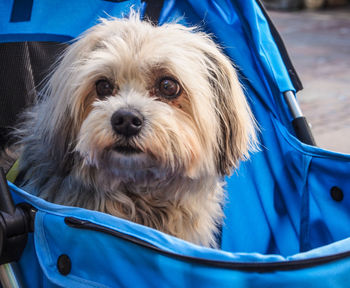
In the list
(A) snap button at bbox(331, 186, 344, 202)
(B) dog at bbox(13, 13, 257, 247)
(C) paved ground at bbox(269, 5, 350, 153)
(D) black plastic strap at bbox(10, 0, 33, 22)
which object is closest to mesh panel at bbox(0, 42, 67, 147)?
(D) black plastic strap at bbox(10, 0, 33, 22)

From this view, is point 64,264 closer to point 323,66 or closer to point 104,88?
point 104,88

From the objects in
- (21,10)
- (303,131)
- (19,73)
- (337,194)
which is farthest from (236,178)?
(21,10)

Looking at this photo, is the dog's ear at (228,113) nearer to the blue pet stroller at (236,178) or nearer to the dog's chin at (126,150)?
the blue pet stroller at (236,178)

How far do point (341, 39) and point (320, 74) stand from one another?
8.75 ft

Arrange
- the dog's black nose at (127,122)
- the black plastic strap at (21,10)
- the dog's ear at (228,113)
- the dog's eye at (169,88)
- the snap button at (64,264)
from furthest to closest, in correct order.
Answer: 1. the black plastic strap at (21,10)
2. the dog's ear at (228,113)
3. the dog's eye at (169,88)
4. the dog's black nose at (127,122)
5. the snap button at (64,264)

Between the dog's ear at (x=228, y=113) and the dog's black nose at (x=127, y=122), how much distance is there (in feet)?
1.36

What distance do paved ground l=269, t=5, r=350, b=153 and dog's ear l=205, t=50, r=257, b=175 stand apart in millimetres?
2327

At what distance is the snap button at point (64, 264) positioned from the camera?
1447 mm

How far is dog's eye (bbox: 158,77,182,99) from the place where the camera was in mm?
Result: 1869

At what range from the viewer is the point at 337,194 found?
83.2 inches

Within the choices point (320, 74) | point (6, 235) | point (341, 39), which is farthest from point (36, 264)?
point (341, 39)

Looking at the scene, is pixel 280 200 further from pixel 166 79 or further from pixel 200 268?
pixel 200 268

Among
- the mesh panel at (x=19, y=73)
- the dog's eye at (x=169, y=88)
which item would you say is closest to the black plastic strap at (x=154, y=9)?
the mesh panel at (x=19, y=73)

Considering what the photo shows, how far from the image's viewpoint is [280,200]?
2.46 metres
